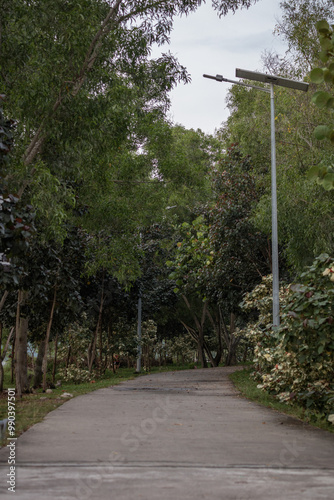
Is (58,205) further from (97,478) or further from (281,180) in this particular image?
(281,180)

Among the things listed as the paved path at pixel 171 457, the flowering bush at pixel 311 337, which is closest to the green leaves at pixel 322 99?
the flowering bush at pixel 311 337

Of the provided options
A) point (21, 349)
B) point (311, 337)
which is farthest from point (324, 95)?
point (21, 349)

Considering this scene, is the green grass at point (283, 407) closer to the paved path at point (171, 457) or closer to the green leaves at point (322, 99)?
the paved path at point (171, 457)

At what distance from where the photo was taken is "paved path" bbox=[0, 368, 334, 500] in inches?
167

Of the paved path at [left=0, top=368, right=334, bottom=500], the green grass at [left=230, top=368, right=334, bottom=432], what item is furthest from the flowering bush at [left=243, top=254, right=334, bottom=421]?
the paved path at [left=0, top=368, right=334, bottom=500]

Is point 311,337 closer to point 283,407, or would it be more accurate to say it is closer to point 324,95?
point 283,407

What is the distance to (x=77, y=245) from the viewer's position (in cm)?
1527

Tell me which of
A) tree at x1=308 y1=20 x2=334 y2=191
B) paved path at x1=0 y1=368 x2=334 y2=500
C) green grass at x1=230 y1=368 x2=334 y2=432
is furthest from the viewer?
green grass at x1=230 y1=368 x2=334 y2=432

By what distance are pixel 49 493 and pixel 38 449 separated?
1571mm

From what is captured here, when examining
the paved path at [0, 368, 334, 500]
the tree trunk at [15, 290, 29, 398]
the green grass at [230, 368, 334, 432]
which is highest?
the tree trunk at [15, 290, 29, 398]

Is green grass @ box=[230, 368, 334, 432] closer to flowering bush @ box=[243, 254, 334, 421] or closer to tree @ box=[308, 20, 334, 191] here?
flowering bush @ box=[243, 254, 334, 421]

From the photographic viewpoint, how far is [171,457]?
5.37 m

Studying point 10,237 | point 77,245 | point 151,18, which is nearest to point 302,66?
point 151,18

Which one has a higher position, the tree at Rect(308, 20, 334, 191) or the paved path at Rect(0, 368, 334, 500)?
the tree at Rect(308, 20, 334, 191)
